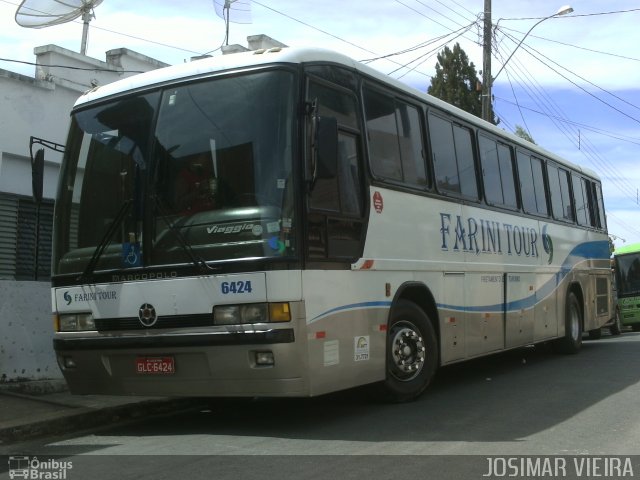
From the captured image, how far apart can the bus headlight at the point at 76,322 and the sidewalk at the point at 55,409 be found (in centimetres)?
88

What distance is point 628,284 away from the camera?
2361cm

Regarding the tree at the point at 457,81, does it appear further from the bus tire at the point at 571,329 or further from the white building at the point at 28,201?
the white building at the point at 28,201

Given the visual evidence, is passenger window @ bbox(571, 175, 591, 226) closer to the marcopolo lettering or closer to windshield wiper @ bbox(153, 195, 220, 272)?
the marcopolo lettering

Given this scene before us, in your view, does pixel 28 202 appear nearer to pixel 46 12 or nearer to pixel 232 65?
pixel 46 12

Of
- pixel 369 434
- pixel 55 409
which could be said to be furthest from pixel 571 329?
pixel 55 409

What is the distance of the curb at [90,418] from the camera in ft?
21.3

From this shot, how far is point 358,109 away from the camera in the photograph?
702 cm

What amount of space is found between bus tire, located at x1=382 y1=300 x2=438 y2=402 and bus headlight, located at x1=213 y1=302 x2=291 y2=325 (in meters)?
1.63

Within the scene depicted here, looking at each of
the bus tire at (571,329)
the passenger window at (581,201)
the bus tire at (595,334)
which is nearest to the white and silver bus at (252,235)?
the bus tire at (571,329)

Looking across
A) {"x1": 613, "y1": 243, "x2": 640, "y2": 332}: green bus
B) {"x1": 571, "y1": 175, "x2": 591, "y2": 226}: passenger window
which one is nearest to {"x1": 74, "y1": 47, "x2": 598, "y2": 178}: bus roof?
{"x1": 571, "y1": 175, "x2": 591, "y2": 226}: passenger window

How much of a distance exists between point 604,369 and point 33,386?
7973mm

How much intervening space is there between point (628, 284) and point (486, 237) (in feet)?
53.3

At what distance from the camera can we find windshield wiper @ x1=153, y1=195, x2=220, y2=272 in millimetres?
5996

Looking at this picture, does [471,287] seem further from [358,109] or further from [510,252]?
[358,109]
